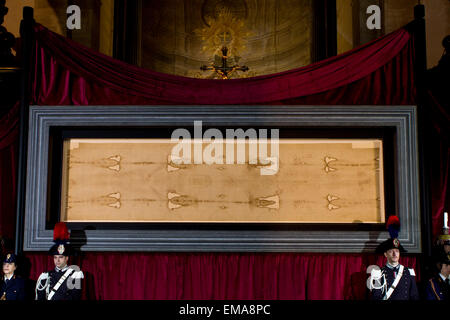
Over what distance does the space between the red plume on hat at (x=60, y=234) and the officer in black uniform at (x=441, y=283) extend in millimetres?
3931

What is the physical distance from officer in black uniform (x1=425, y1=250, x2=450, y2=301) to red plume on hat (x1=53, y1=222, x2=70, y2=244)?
3.93m

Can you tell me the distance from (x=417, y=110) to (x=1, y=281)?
507 centimetres

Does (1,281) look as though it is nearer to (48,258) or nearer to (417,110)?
(48,258)

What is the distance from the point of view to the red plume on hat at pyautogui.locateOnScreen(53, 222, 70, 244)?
605 centimetres

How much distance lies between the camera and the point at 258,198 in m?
6.48

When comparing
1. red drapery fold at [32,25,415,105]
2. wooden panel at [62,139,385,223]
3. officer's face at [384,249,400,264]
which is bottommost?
officer's face at [384,249,400,264]

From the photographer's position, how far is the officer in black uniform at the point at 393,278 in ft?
19.4

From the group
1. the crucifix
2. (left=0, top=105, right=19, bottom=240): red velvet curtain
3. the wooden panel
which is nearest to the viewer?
the wooden panel

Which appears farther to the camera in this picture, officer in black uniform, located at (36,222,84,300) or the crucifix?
the crucifix

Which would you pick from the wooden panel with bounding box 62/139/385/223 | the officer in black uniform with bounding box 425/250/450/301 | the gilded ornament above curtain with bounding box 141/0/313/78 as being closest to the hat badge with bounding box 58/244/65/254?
the wooden panel with bounding box 62/139/385/223

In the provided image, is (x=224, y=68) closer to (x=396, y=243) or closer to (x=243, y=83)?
(x=243, y=83)

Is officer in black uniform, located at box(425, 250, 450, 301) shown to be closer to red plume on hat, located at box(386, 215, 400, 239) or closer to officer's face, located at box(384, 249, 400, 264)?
officer's face, located at box(384, 249, 400, 264)

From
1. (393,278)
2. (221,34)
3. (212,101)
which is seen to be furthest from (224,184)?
(221,34)
